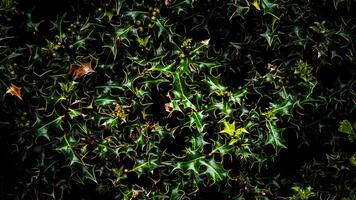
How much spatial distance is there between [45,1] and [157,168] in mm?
1231

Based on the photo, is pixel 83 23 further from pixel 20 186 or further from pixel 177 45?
pixel 20 186

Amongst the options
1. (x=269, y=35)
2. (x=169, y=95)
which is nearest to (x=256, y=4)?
(x=269, y=35)

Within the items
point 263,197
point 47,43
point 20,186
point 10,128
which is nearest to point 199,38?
point 47,43

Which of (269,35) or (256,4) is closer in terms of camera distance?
(256,4)

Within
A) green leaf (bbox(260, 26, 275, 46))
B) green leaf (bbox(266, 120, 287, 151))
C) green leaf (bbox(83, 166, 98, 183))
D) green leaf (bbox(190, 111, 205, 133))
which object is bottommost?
green leaf (bbox(83, 166, 98, 183))

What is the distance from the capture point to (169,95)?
2.49 m

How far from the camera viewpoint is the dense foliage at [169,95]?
244cm

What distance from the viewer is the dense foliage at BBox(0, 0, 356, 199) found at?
8.00 feet

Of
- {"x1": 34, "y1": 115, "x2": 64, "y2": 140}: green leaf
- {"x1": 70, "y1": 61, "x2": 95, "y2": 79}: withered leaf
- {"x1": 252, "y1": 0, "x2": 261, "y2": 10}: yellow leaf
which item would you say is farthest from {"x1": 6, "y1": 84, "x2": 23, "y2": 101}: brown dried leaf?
{"x1": 252, "y1": 0, "x2": 261, "y2": 10}: yellow leaf

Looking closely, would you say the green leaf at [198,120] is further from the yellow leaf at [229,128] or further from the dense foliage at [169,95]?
the yellow leaf at [229,128]

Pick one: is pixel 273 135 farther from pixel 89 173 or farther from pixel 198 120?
pixel 89 173

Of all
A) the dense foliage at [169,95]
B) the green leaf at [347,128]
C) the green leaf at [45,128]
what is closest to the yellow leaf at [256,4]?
the dense foliage at [169,95]

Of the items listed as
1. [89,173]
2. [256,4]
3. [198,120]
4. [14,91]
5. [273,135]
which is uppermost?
[256,4]

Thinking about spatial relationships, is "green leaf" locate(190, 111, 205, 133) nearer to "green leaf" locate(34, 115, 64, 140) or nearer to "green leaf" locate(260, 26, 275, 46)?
"green leaf" locate(260, 26, 275, 46)
